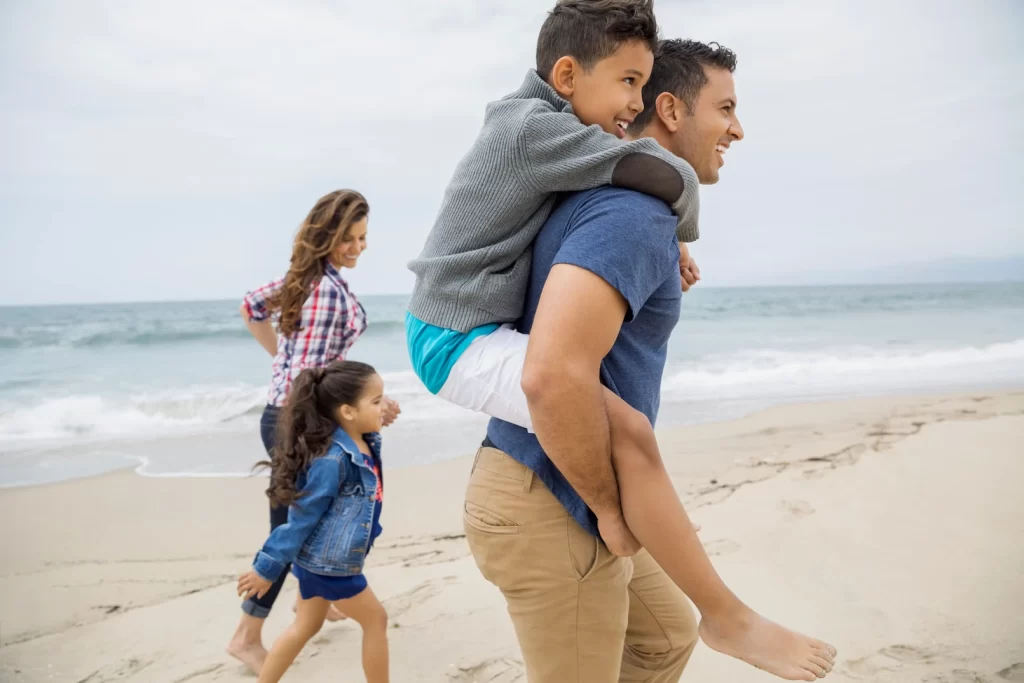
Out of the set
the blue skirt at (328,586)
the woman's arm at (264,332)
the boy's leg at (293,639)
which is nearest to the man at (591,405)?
the blue skirt at (328,586)

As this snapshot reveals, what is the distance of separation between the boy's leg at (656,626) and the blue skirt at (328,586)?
131cm

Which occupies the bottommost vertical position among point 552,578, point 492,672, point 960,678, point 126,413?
point 126,413

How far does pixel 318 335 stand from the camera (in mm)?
3576

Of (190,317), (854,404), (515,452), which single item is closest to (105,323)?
(190,317)

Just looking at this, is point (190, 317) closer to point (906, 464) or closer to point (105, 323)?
point (105, 323)

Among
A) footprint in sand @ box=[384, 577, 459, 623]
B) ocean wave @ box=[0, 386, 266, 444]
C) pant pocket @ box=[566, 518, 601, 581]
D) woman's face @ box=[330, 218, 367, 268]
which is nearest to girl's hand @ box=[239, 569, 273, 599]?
footprint in sand @ box=[384, 577, 459, 623]

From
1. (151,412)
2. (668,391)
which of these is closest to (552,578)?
(668,391)

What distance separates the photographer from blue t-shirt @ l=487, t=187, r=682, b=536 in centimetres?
133

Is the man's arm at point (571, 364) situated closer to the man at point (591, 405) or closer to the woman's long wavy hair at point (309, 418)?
the man at point (591, 405)

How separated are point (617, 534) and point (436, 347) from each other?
52cm

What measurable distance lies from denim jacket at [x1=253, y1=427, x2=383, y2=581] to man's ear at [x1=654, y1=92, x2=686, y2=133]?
174cm

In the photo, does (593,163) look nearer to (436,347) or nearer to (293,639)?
(436,347)

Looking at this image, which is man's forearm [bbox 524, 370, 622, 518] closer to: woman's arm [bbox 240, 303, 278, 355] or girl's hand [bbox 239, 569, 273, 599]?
girl's hand [bbox 239, 569, 273, 599]

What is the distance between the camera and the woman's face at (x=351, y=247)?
368 cm
